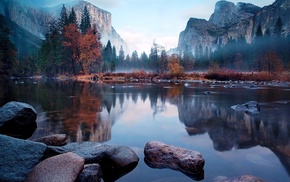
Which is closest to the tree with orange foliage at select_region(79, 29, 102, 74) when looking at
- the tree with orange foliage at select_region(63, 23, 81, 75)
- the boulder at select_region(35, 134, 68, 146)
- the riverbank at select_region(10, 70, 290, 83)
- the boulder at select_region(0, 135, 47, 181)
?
the tree with orange foliage at select_region(63, 23, 81, 75)

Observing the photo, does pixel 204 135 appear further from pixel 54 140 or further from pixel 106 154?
pixel 54 140

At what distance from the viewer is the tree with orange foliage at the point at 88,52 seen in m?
61.5

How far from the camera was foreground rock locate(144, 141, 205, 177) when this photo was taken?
5473 mm

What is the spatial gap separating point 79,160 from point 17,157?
128 cm

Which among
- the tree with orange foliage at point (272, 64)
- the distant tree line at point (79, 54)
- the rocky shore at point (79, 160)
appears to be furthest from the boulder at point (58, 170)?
the tree with orange foliage at point (272, 64)

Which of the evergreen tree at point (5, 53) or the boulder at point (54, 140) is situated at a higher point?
the evergreen tree at point (5, 53)

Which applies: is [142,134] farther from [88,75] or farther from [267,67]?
[267,67]

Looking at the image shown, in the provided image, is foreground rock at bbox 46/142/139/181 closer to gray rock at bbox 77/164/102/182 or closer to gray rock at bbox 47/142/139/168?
gray rock at bbox 47/142/139/168

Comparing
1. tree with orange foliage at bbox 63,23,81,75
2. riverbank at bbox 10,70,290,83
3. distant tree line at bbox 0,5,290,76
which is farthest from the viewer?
tree with orange foliage at bbox 63,23,81,75

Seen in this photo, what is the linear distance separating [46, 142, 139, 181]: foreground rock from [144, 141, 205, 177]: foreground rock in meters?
0.47

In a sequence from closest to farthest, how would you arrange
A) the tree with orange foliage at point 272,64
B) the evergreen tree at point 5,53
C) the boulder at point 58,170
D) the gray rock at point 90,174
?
the boulder at point 58,170, the gray rock at point 90,174, the evergreen tree at point 5,53, the tree with orange foliage at point 272,64

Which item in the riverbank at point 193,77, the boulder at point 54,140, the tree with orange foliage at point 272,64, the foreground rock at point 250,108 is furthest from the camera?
the tree with orange foliage at point 272,64

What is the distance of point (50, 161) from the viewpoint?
4430mm

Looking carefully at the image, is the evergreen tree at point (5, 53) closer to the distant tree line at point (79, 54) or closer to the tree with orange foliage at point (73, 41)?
the distant tree line at point (79, 54)
